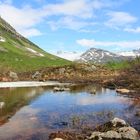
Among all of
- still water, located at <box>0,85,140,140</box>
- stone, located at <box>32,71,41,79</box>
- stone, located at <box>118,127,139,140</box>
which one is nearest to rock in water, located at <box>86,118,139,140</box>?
stone, located at <box>118,127,139,140</box>

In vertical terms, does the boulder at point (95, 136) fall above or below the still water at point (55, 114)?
below

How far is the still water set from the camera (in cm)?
4769

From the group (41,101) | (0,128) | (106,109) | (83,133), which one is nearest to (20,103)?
(41,101)

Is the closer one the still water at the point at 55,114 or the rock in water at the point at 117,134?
the rock in water at the point at 117,134

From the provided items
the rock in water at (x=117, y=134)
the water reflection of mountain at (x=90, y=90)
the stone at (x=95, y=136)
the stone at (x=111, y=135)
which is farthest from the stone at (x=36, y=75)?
the stone at (x=111, y=135)

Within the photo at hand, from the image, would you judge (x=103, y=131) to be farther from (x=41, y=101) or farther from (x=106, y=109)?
(x=41, y=101)

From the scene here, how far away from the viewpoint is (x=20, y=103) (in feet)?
244

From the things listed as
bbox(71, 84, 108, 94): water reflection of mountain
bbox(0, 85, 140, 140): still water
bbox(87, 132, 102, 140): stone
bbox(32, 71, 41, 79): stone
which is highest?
bbox(32, 71, 41, 79): stone

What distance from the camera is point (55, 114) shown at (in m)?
59.8

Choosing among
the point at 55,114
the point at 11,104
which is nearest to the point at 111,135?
the point at 55,114

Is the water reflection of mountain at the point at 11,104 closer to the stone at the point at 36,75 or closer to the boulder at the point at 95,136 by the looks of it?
the boulder at the point at 95,136

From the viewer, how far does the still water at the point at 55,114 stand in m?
47.7

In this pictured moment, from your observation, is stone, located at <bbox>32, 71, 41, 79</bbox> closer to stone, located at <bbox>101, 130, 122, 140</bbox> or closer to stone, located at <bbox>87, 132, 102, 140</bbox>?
stone, located at <bbox>87, 132, 102, 140</bbox>

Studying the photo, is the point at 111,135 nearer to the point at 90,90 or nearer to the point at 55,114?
the point at 55,114
